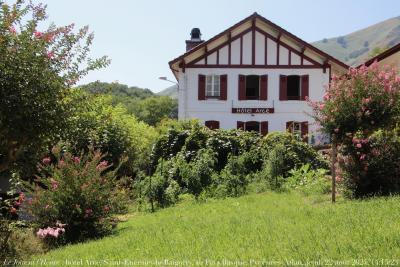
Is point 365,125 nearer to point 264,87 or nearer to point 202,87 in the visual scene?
point 264,87

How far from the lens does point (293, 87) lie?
95.1 ft

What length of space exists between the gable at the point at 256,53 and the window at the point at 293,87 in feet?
2.70

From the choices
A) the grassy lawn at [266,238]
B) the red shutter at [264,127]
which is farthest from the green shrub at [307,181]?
the red shutter at [264,127]

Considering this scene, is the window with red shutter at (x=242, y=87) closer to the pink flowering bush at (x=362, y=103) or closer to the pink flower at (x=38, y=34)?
the pink flowering bush at (x=362, y=103)

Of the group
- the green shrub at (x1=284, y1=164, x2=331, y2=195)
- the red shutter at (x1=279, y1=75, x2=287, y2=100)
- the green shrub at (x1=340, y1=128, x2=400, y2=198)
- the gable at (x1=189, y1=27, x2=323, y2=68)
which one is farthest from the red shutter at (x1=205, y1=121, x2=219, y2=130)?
the green shrub at (x1=340, y1=128, x2=400, y2=198)

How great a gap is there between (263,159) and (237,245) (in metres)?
10.7

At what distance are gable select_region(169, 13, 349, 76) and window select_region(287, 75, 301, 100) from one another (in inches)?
32.4

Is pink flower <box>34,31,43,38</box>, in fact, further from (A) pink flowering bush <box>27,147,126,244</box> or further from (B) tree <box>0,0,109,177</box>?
(A) pink flowering bush <box>27,147,126,244</box>

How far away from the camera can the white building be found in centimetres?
2794

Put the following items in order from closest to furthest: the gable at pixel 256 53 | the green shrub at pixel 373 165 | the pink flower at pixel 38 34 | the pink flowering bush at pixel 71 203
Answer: the pink flower at pixel 38 34
the pink flowering bush at pixel 71 203
the green shrub at pixel 373 165
the gable at pixel 256 53

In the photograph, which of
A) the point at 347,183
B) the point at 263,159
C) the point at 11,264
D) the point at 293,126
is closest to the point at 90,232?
the point at 11,264

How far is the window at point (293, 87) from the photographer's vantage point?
1120 inches

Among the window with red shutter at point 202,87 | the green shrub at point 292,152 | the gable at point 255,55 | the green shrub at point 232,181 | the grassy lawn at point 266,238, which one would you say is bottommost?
the grassy lawn at point 266,238

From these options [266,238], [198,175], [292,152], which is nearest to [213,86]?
[292,152]
